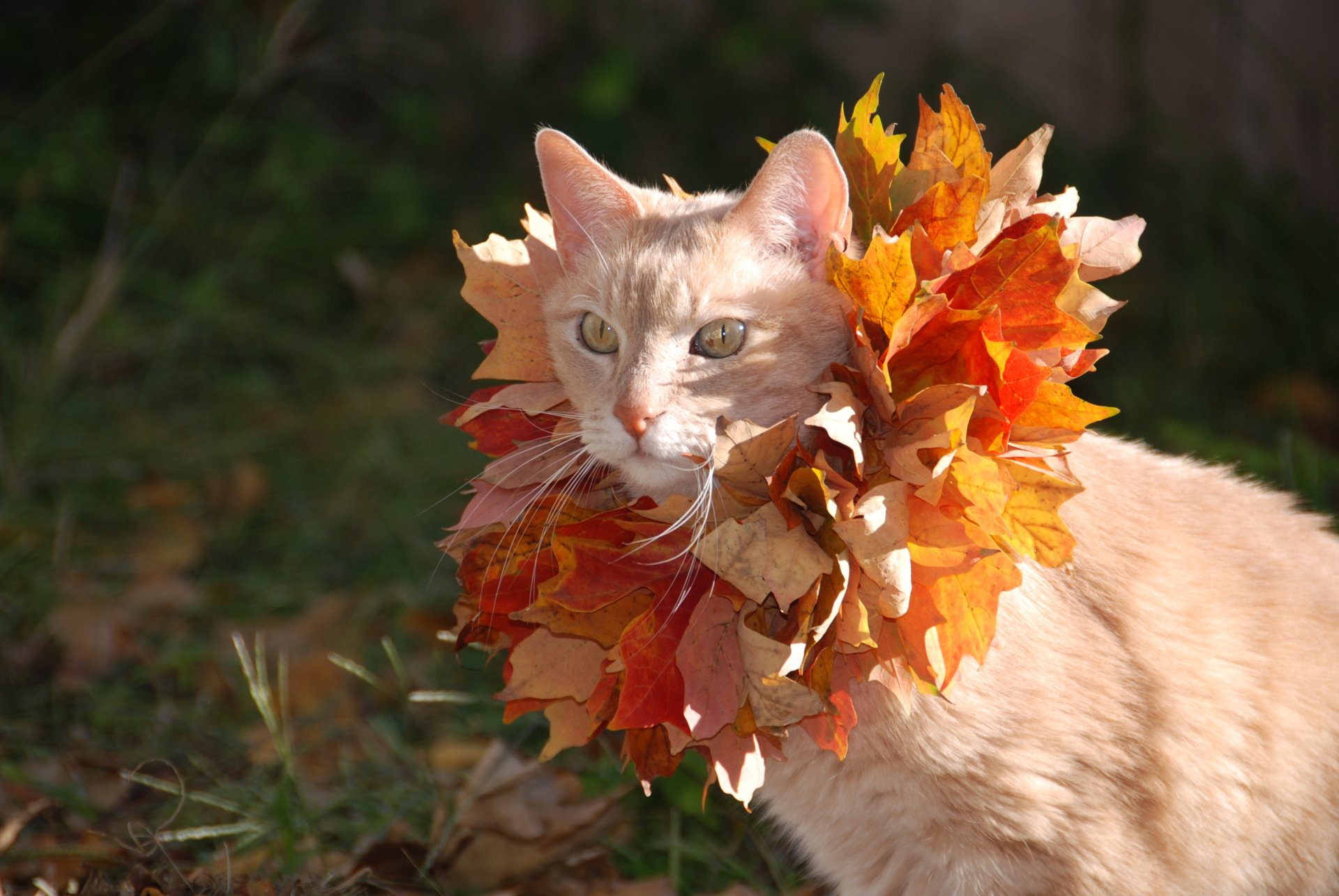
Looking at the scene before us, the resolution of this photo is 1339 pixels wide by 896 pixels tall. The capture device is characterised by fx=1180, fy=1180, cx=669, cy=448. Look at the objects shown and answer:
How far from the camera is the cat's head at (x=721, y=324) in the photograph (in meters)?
1.31

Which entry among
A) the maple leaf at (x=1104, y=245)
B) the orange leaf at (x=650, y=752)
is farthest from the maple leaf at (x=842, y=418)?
the orange leaf at (x=650, y=752)

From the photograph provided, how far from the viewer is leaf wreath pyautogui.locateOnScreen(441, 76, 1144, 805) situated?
47.0 inches

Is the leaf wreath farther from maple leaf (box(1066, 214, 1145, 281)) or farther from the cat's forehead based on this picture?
the cat's forehead

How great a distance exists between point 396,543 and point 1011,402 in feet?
6.16

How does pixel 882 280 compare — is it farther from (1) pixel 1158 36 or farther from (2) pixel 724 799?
(1) pixel 1158 36

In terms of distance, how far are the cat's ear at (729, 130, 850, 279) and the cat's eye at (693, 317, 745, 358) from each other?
0.11 m

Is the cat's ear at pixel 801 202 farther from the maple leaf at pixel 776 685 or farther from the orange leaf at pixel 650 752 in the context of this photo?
the orange leaf at pixel 650 752

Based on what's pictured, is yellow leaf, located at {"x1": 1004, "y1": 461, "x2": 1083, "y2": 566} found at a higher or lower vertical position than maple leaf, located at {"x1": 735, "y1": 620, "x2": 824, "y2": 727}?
higher

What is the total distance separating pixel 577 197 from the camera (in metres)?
1.53

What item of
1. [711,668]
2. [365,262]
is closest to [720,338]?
[711,668]

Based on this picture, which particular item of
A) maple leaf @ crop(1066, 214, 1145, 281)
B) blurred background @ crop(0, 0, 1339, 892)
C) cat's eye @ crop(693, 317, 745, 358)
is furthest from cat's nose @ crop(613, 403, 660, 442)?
blurred background @ crop(0, 0, 1339, 892)

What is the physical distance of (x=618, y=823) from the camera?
1.89 metres

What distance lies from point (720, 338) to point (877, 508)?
299 mm

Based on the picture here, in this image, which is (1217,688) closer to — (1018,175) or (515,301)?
(1018,175)
